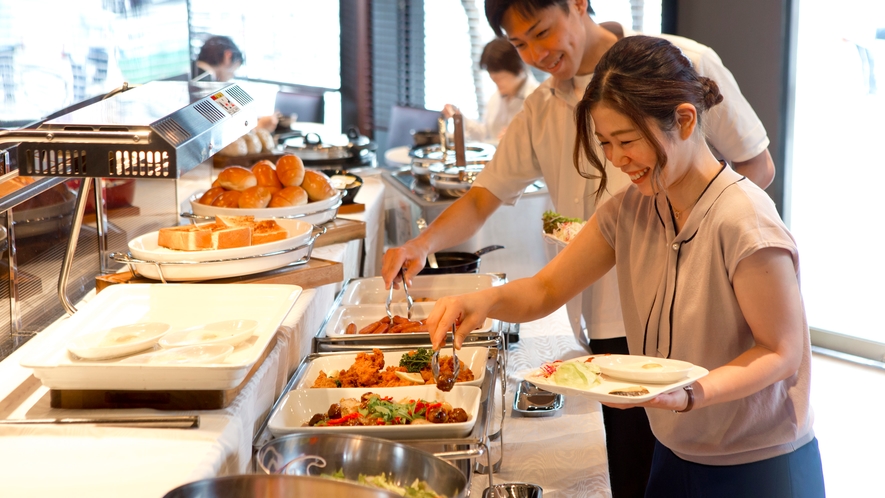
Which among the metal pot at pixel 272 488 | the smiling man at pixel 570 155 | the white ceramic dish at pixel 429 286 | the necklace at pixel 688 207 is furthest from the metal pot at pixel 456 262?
the metal pot at pixel 272 488

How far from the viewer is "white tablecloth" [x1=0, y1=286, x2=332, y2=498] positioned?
96 cm

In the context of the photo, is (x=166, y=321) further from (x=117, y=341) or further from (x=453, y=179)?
(x=453, y=179)

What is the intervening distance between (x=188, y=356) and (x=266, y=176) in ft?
3.62

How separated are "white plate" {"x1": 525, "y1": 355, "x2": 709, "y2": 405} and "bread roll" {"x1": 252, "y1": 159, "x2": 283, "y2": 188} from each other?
Answer: 4.07ft

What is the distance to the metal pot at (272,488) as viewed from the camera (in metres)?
0.89

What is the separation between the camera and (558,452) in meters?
1.47

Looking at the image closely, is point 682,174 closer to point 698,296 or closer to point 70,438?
point 698,296

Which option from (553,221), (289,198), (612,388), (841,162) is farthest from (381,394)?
(841,162)

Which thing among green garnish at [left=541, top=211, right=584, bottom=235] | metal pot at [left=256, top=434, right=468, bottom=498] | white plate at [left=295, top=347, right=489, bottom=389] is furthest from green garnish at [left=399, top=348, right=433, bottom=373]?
green garnish at [left=541, top=211, right=584, bottom=235]

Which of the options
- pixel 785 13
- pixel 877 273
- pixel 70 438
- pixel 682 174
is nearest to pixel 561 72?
pixel 682 174

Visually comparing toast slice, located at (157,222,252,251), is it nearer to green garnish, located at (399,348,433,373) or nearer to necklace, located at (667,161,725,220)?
green garnish, located at (399,348,433,373)

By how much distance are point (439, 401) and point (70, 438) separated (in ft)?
1.89

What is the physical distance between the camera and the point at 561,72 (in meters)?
1.85

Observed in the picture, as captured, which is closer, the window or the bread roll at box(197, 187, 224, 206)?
the bread roll at box(197, 187, 224, 206)
